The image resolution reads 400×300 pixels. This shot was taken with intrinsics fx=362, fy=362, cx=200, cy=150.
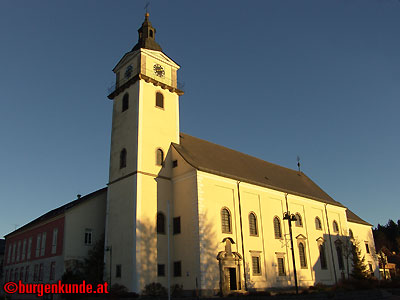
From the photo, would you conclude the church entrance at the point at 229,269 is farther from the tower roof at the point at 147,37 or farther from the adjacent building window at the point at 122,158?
the tower roof at the point at 147,37

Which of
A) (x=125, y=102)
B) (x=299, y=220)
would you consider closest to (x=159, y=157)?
(x=125, y=102)

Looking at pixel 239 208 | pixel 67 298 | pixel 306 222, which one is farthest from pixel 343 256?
pixel 67 298

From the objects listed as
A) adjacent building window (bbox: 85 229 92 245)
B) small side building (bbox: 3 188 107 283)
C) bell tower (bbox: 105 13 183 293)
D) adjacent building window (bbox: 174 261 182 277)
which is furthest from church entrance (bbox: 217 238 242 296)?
adjacent building window (bbox: 85 229 92 245)

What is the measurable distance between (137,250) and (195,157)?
9.50 m

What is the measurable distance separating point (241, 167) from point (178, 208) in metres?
9.61

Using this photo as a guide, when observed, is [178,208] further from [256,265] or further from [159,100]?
[159,100]

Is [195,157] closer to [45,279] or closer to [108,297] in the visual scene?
[108,297]

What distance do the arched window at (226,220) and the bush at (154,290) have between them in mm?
6542

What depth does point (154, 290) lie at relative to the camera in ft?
86.4

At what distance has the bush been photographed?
1021 inches

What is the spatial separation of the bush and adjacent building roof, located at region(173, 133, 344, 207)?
937 centimetres

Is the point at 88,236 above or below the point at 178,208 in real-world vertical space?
below

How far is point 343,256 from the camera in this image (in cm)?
4294

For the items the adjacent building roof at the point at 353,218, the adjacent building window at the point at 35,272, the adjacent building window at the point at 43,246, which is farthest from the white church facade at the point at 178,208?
the adjacent building roof at the point at 353,218
